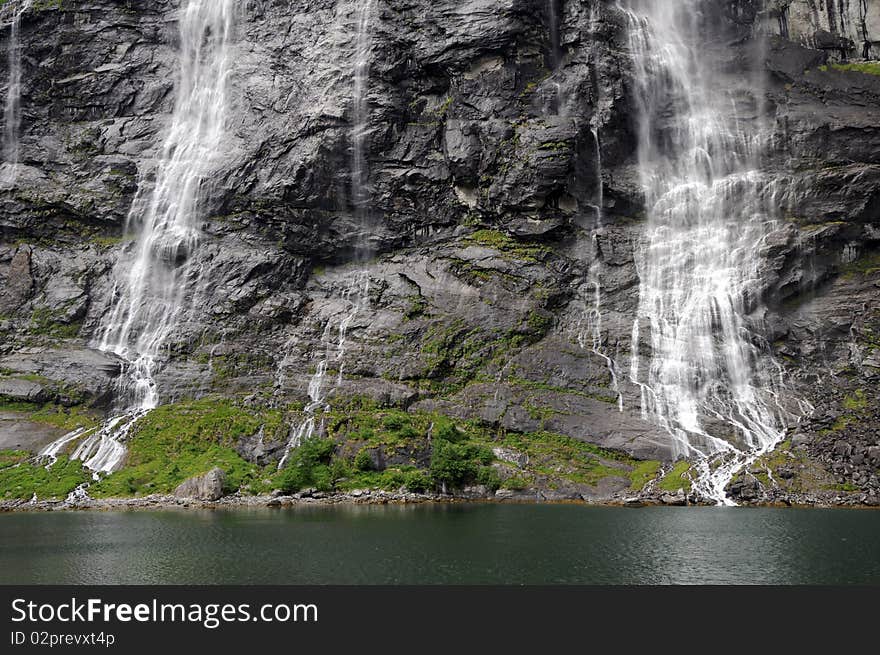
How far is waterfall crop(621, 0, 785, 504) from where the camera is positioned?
45.5 m

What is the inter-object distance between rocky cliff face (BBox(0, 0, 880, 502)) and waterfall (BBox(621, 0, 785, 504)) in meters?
1.38

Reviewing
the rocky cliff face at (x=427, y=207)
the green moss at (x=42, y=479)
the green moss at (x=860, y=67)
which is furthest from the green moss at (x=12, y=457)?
the green moss at (x=860, y=67)

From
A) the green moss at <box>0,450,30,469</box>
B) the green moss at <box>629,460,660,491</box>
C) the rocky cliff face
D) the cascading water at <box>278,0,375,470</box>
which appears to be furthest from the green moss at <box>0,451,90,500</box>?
the green moss at <box>629,460,660,491</box>

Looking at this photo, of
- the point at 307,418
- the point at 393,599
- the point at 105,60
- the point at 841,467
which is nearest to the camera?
the point at 393,599

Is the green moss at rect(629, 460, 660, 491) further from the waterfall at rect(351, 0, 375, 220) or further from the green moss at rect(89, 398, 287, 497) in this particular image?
the waterfall at rect(351, 0, 375, 220)

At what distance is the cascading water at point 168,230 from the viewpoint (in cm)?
5297

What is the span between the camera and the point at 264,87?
65.4 metres

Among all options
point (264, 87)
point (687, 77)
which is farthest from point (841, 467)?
point (264, 87)

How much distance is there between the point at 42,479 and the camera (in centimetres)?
4400

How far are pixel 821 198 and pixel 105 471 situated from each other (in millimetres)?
52475

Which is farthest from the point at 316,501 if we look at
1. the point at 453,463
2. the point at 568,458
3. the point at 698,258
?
the point at 698,258

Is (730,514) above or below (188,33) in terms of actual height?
below

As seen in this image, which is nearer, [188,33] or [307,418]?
[307,418]

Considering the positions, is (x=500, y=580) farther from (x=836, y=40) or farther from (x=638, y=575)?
(x=836, y=40)
